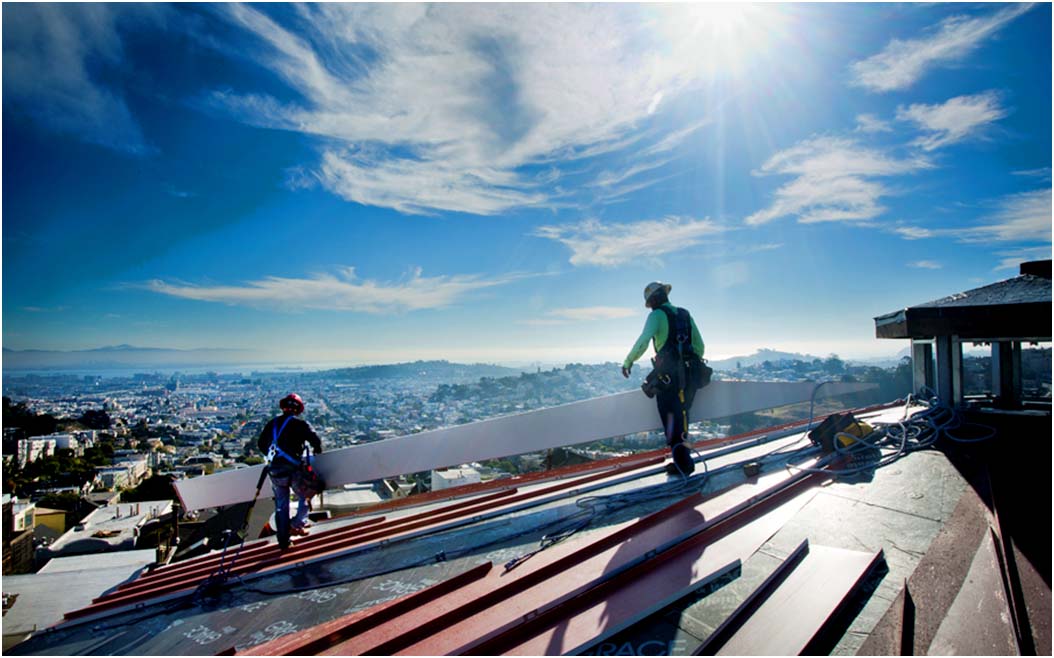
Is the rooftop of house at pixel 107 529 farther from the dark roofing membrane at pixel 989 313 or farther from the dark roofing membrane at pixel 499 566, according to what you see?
the dark roofing membrane at pixel 989 313

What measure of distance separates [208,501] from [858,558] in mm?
6389

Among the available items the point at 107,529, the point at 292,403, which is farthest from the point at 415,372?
the point at 292,403

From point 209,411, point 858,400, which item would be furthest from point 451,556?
point 209,411

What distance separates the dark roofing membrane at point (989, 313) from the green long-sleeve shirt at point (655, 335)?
285 centimetres

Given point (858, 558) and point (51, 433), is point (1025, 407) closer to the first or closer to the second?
point (858, 558)

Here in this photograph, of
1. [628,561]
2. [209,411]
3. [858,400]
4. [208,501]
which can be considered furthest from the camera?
[209,411]

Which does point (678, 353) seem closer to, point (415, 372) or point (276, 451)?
point (276, 451)

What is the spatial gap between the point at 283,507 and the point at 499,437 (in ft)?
7.17

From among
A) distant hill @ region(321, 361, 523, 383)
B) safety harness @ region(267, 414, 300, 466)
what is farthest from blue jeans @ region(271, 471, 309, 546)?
distant hill @ region(321, 361, 523, 383)

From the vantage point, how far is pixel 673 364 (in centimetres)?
409

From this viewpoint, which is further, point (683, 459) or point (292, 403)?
point (292, 403)

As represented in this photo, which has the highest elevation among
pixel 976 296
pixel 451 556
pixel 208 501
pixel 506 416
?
pixel 976 296

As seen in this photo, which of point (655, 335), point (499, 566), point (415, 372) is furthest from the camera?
point (415, 372)

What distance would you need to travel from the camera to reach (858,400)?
7.29 m
